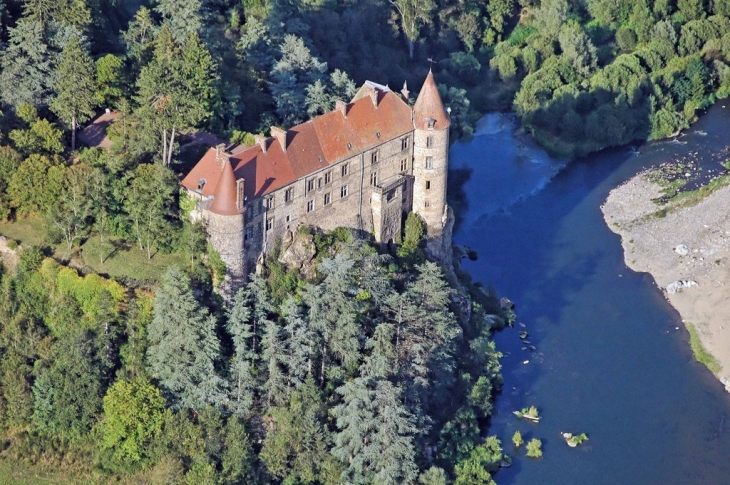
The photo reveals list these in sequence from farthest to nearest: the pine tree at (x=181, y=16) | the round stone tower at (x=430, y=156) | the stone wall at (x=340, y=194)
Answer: the pine tree at (x=181, y=16)
the round stone tower at (x=430, y=156)
the stone wall at (x=340, y=194)

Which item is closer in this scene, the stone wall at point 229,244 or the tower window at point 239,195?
the tower window at point 239,195

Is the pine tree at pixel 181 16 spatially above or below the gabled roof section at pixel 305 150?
above

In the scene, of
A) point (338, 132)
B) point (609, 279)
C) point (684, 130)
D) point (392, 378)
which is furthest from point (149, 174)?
point (684, 130)

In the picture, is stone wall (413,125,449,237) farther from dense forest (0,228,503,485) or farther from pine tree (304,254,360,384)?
pine tree (304,254,360,384)

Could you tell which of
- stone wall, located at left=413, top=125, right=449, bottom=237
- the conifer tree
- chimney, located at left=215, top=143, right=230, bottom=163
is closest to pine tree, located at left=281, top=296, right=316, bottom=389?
chimney, located at left=215, top=143, right=230, bottom=163

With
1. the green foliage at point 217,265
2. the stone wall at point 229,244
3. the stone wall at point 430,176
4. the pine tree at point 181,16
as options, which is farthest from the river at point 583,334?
the pine tree at point 181,16

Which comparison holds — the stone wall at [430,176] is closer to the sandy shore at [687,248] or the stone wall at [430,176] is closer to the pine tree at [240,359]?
the pine tree at [240,359]

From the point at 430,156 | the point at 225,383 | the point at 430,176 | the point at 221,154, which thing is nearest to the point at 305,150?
the point at 221,154

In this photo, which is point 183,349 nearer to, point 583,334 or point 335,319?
point 335,319

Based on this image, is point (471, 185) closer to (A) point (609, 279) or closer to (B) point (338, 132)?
(A) point (609, 279)
